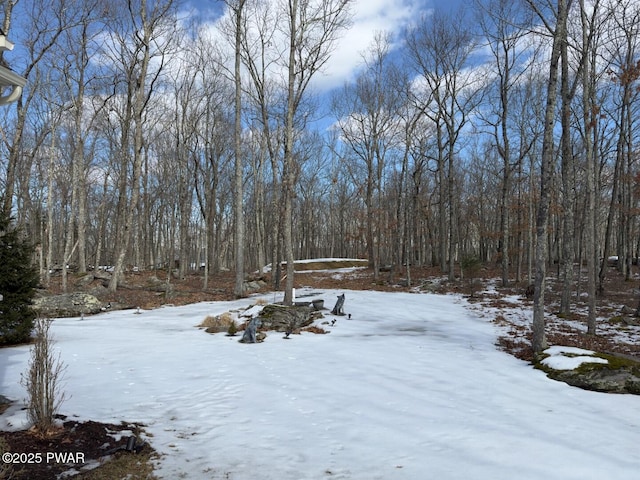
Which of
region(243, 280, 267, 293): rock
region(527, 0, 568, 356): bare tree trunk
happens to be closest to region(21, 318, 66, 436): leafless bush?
region(527, 0, 568, 356): bare tree trunk

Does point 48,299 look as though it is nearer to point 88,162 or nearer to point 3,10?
point 3,10

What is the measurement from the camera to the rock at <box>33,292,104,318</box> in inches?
477

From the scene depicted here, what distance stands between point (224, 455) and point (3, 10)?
17.5 metres

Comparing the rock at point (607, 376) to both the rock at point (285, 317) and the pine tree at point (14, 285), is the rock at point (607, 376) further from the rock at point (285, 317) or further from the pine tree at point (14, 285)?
the pine tree at point (14, 285)

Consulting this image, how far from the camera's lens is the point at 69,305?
500 inches

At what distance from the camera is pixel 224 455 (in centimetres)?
386

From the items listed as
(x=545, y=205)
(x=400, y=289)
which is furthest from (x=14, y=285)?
(x=400, y=289)

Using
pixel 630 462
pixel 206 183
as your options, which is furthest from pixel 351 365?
pixel 206 183

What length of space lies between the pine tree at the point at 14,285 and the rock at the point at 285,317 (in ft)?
18.1

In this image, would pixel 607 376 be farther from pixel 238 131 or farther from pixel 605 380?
pixel 238 131

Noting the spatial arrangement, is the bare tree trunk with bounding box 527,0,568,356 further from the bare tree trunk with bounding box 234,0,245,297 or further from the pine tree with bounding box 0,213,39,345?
the bare tree trunk with bounding box 234,0,245,297

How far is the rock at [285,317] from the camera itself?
10752 mm

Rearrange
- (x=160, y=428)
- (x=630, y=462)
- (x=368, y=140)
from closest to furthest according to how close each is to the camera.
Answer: (x=630, y=462) < (x=160, y=428) < (x=368, y=140)

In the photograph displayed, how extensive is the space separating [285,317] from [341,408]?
6118mm
